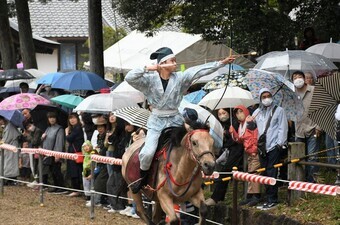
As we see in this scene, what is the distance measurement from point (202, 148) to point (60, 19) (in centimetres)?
3738

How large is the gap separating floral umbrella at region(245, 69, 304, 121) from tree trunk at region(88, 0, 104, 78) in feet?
29.3

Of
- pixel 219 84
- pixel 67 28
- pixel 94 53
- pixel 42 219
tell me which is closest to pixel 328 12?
pixel 219 84

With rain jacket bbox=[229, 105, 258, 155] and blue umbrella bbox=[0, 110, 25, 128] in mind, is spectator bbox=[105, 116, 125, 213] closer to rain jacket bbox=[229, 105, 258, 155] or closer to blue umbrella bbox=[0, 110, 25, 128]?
rain jacket bbox=[229, 105, 258, 155]

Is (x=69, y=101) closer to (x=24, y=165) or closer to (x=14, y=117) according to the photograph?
(x=14, y=117)

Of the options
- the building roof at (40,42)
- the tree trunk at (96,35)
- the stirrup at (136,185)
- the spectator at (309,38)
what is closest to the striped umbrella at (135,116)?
the stirrup at (136,185)

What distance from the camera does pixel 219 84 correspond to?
45.6ft

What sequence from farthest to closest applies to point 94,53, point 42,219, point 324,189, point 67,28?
point 67,28
point 94,53
point 42,219
point 324,189

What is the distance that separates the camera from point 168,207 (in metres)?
9.56

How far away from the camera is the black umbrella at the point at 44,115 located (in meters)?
16.4

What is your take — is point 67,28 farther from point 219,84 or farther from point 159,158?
point 159,158

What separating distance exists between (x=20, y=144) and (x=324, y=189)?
10.0 meters

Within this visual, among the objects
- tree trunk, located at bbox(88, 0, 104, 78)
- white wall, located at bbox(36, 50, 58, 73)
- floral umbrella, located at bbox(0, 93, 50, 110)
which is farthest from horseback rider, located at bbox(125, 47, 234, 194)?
white wall, located at bbox(36, 50, 58, 73)

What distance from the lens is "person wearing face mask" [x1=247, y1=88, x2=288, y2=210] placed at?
1148 cm

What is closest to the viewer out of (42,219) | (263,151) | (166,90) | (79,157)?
(166,90)
